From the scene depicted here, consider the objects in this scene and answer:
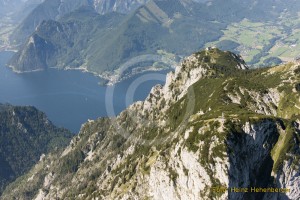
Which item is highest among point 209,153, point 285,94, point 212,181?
point 285,94

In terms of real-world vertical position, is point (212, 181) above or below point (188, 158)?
below

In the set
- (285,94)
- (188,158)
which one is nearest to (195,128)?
(188,158)

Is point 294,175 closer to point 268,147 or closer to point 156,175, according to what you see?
point 268,147

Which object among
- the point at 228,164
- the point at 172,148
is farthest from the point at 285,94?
the point at 228,164

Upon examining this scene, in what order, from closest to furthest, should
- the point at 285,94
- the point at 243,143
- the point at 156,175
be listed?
the point at 243,143 < the point at 156,175 < the point at 285,94

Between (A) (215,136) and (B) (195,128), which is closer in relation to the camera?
(A) (215,136)

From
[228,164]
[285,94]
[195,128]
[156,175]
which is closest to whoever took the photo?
[228,164]

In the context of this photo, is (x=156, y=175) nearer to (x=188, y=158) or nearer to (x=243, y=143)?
(x=188, y=158)

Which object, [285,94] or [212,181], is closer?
[212,181]

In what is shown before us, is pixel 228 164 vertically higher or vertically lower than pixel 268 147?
lower
